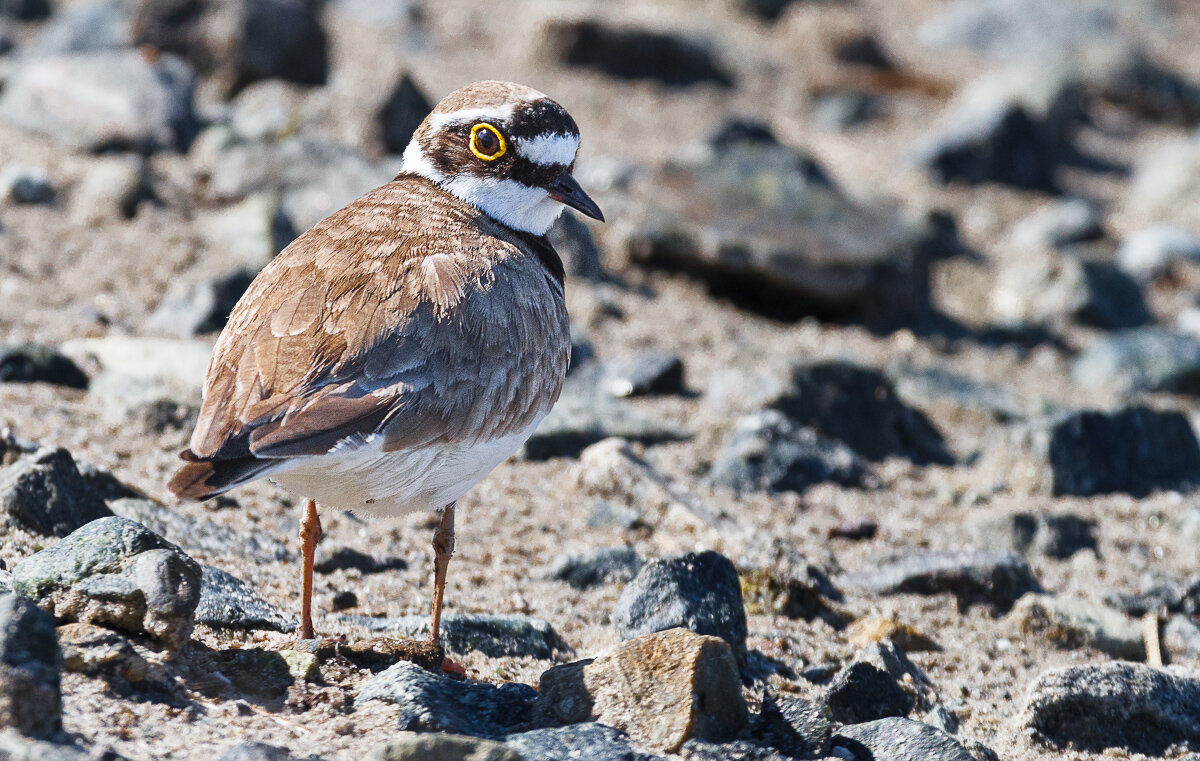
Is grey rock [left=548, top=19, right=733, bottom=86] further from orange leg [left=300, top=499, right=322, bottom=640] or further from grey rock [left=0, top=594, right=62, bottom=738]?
grey rock [left=0, top=594, right=62, bottom=738]

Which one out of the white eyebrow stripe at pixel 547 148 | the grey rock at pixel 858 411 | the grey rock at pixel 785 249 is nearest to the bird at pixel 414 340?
the white eyebrow stripe at pixel 547 148

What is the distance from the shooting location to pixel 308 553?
4.73 meters

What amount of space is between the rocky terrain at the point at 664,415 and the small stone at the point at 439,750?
0.01 m

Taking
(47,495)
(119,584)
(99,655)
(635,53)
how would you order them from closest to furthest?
(99,655) < (119,584) < (47,495) < (635,53)

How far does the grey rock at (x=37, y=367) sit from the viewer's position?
20.9ft

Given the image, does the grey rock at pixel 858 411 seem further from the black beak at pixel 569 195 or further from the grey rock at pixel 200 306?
the grey rock at pixel 200 306

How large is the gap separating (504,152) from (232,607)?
210 centimetres

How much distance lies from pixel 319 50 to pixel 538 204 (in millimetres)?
6288

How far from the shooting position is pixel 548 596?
5.53m

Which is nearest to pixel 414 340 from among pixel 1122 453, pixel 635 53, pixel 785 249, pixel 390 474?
pixel 390 474

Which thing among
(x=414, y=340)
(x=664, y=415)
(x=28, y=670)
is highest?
(x=664, y=415)

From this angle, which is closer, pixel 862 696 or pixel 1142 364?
pixel 862 696

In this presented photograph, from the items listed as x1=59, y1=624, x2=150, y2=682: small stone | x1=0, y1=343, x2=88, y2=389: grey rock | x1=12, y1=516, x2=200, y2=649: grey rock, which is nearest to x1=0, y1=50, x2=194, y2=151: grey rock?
x1=0, y1=343, x2=88, y2=389: grey rock

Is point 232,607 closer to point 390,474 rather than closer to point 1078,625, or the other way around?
point 390,474
